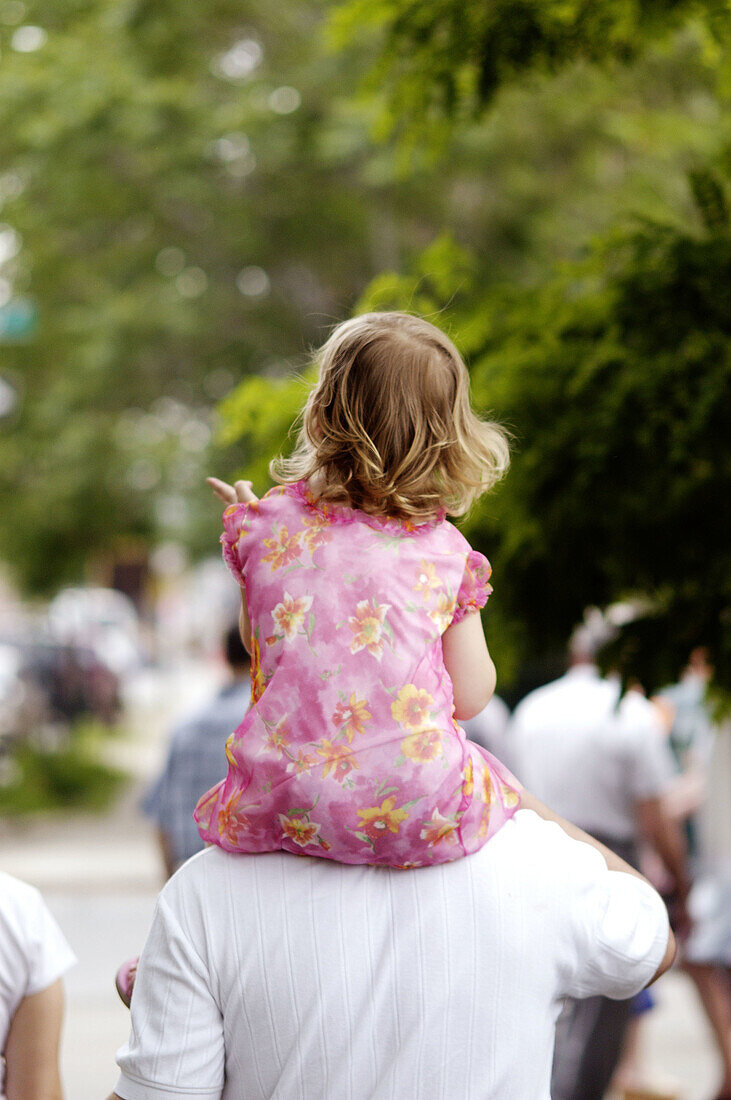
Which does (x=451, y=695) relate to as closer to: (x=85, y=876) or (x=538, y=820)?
(x=538, y=820)

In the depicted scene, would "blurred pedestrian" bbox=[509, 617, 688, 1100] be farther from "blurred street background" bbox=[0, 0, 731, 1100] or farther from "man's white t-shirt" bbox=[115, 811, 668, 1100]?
"man's white t-shirt" bbox=[115, 811, 668, 1100]

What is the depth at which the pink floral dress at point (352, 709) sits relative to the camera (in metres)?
1.59

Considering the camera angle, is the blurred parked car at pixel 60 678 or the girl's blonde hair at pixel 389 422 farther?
the blurred parked car at pixel 60 678

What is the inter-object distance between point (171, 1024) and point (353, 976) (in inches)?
9.3

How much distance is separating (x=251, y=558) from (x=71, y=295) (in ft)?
34.9

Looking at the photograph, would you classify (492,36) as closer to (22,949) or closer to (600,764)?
(22,949)

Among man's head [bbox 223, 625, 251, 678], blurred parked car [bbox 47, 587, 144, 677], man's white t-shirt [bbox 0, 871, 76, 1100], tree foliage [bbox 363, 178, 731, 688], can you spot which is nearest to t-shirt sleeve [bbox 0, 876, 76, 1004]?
man's white t-shirt [bbox 0, 871, 76, 1100]

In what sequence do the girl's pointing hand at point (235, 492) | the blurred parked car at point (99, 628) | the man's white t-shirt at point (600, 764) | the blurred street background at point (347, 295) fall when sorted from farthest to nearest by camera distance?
the blurred parked car at point (99, 628)
the man's white t-shirt at point (600, 764)
the blurred street background at point (347, 295)
the girl's pointing hand at point (235, 492)

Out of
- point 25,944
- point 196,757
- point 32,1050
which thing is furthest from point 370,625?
point 196,757

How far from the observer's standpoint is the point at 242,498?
74.4 inches

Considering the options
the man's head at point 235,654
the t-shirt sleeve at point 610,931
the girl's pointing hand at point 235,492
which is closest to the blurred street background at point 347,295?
the girl's pointing hand at point 235,492

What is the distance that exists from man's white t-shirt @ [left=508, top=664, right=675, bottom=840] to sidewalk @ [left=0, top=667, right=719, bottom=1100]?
140 centimetres

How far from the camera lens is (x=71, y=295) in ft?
38.8

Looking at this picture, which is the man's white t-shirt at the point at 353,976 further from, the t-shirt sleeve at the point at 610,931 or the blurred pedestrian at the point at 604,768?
the blurred pedestrian at the point at 604,768
